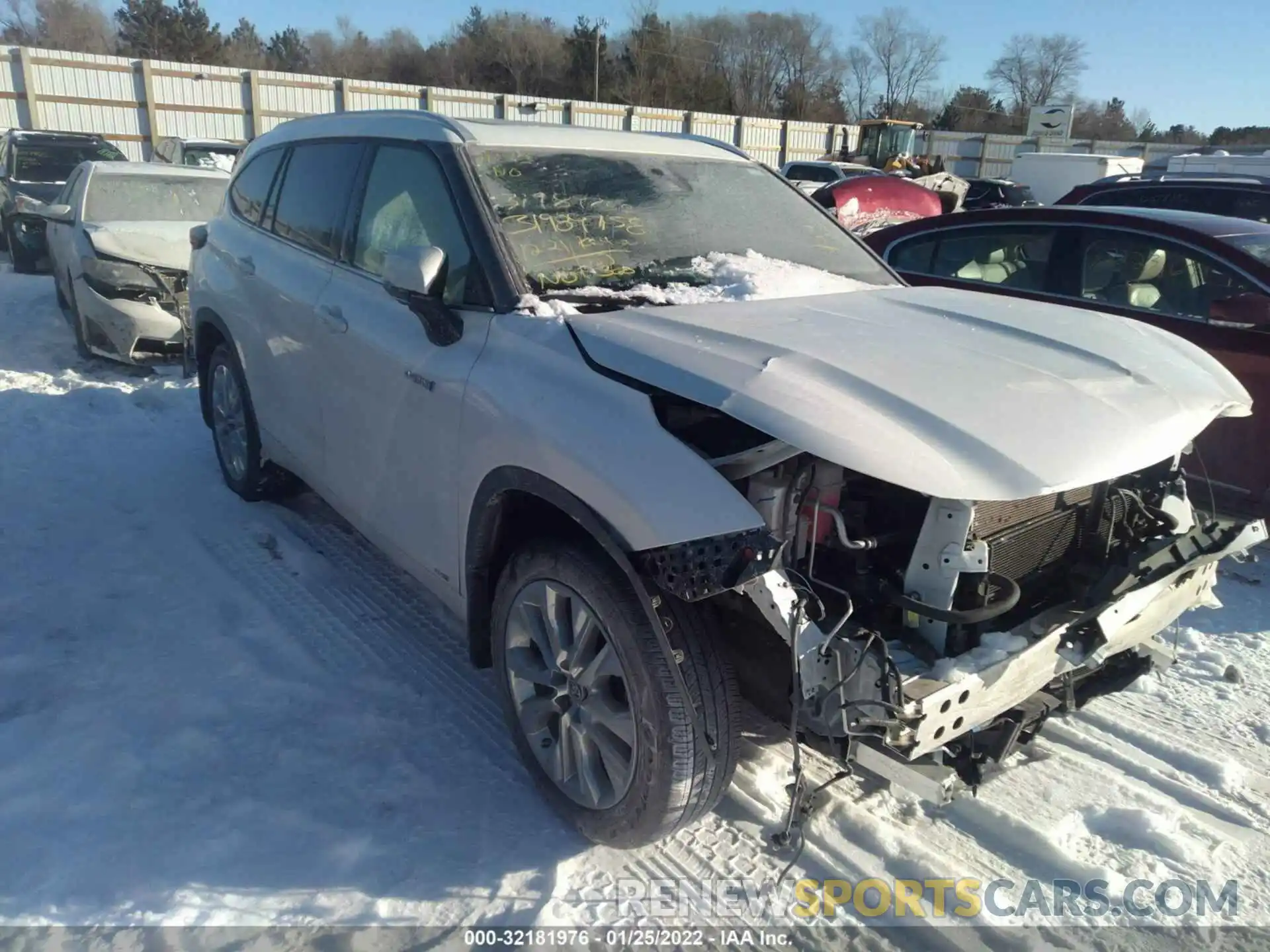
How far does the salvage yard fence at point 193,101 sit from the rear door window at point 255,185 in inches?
575

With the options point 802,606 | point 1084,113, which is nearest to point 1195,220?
point 802,606

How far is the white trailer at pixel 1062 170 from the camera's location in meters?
26.8

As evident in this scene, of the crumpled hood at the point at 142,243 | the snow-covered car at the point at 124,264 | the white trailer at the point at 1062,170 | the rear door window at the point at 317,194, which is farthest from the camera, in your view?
the white trailer at the point at 1062,170

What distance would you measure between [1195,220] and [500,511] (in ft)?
15.4

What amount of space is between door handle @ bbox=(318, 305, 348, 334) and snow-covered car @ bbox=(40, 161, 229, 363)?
440 centimetres

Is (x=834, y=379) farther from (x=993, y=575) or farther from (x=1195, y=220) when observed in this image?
(x=1195, y=220)

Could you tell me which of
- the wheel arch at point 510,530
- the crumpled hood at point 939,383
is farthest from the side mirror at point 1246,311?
the wheel arch at point 510,530

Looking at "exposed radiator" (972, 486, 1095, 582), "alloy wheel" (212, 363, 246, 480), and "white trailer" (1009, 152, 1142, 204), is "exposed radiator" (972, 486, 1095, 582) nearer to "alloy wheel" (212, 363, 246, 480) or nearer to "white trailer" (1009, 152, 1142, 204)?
"alloy wheel" (212, 363, 246, 480)

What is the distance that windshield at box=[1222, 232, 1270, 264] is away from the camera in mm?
4887

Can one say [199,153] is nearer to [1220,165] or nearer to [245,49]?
[1220,165]

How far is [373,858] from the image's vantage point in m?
2.60

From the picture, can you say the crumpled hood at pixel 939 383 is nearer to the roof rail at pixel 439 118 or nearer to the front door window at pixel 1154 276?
the roof rail at pixel 439 118

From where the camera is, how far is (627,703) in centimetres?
250

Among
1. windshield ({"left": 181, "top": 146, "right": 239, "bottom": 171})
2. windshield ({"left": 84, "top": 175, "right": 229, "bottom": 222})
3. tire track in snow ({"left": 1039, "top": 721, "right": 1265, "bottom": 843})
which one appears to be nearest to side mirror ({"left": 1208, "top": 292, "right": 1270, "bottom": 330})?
tire track in snow ({"left": 1039, "top": 721, "right": 1265, "bottom": 843})
